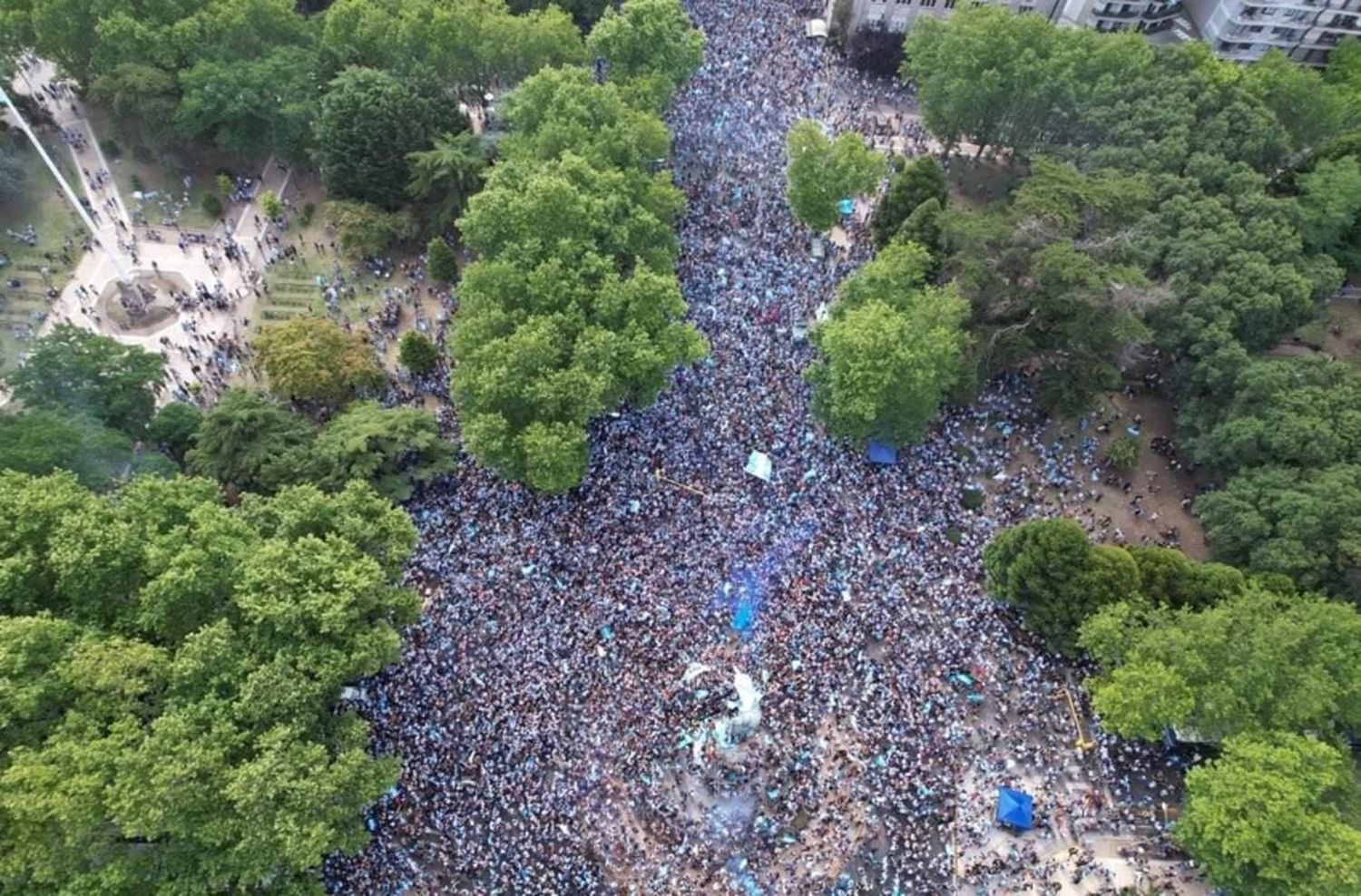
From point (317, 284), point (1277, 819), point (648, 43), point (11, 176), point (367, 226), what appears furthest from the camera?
point (648, 43)

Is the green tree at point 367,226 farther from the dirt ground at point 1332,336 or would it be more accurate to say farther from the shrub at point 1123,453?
the dirt ground at point 1332,336

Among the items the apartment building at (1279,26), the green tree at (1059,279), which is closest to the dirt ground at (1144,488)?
the green tree at (1059,279)

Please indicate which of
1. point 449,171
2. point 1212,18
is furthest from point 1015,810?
point 1212,18

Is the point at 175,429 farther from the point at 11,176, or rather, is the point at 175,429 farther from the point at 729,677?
the point at 729,677

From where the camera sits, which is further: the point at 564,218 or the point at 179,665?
the point at 564,218

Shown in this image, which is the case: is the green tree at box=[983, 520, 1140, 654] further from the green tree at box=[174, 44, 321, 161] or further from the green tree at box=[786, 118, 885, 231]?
the green tree at box=[174, 44, 321, 161]

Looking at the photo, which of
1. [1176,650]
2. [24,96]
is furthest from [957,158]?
[24,96]

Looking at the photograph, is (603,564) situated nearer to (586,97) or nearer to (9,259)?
(586,97)
